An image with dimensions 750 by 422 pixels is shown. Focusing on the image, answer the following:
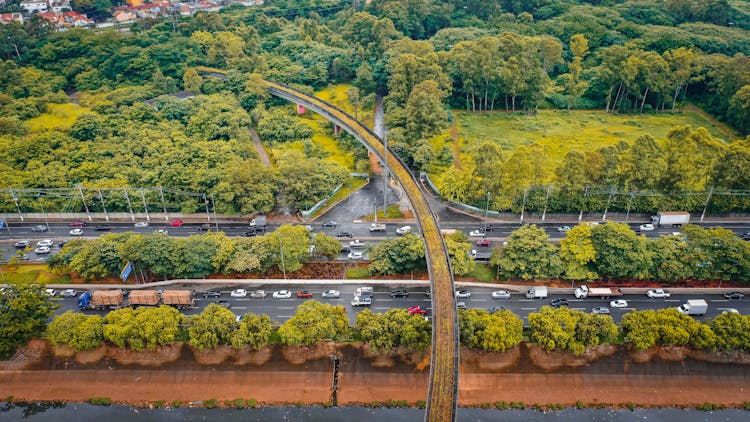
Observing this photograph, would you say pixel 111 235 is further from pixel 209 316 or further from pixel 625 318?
pixel 625 318

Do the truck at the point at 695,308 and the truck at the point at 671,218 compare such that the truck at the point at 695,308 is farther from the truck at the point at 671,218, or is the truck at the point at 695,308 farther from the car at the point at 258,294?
the car at the point at 258,294

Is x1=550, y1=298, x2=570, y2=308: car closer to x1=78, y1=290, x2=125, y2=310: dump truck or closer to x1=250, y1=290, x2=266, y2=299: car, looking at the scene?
x1=250, y1=290, x2=266, y2=299: car

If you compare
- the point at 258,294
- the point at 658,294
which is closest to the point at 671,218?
the point at 658,294

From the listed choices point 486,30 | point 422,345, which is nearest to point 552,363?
point 422,345

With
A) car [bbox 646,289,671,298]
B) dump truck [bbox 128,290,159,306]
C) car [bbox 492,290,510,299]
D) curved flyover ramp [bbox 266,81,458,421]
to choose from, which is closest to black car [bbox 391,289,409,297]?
curved flyover ramp [bbox 266,81,458,421]

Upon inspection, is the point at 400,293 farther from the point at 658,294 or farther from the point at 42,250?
the point at 42,250

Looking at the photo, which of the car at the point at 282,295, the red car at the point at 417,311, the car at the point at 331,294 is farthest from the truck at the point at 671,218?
the car at the point at 282,295

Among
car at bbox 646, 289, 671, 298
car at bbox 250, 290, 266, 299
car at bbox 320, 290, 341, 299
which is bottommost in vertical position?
car at bbox 250, 290, 266, 299
